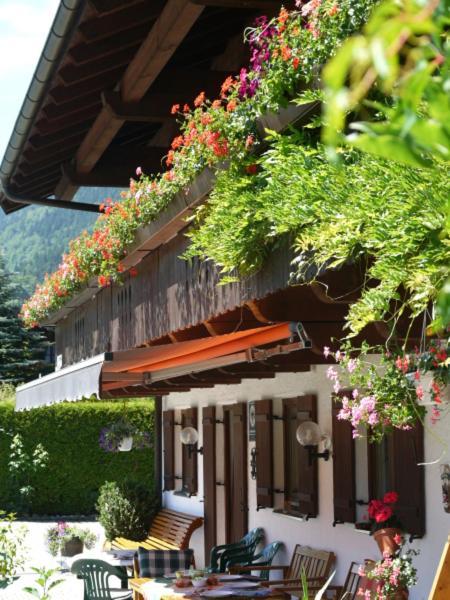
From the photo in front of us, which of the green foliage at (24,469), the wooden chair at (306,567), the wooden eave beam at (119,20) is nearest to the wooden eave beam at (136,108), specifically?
the wooden eave beam at (119,20)

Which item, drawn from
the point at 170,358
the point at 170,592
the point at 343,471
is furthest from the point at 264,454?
the point at 170,358

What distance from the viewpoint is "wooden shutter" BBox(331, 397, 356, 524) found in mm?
9312

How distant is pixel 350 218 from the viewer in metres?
3.51

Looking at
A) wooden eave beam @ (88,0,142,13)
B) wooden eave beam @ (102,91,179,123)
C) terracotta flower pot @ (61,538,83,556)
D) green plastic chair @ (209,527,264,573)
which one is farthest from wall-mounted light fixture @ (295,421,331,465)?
terracotta flower pot @ (61,538,83,556)

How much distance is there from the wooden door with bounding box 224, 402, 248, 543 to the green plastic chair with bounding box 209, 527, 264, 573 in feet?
2.30

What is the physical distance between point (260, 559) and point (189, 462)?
4.12 meters

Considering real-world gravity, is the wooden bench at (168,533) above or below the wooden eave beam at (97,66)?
below

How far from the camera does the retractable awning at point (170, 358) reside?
666 cm

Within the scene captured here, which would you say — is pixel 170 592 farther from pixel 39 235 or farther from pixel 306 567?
pixel 39 235

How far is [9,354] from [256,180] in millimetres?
39586

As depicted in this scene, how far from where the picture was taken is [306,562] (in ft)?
34.1

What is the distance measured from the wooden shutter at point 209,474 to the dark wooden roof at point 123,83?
3661 millimetres

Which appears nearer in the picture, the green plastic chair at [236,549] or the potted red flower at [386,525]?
the potted red flower at [386,525]

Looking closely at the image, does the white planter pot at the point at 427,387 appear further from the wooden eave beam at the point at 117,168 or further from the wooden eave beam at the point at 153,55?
the wooden eave beam at the point at 117,168
